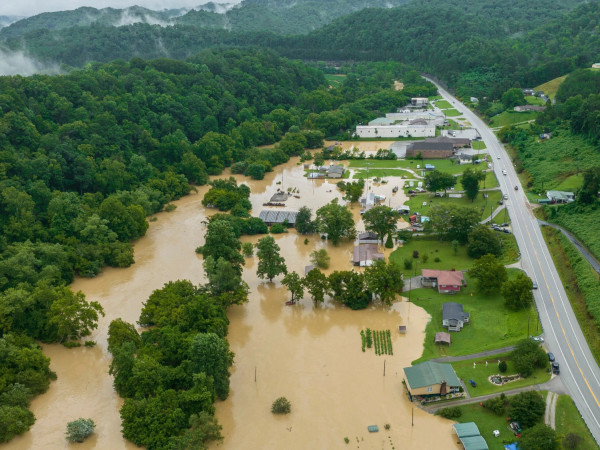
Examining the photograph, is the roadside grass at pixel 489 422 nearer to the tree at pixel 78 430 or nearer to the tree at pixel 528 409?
the tree at pixel 528 409

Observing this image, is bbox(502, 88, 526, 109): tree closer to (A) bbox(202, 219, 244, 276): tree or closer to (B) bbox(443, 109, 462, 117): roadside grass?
(B) bbox(443, 109, 462, 117): roadside grass

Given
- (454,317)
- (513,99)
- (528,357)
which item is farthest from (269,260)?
(513,99)

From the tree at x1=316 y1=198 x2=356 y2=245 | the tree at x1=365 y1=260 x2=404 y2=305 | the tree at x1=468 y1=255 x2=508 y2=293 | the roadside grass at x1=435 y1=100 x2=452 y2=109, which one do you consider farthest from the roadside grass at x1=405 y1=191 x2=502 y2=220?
the roadside grass at x1=435 y1=100 x2=452 y2=109

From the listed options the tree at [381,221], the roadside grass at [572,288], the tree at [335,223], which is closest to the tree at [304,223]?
the tree at [335,223]

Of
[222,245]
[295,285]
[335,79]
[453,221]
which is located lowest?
[295,285]

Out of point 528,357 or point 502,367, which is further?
point 502,367

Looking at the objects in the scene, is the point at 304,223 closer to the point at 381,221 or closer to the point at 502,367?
the point at 381,221
